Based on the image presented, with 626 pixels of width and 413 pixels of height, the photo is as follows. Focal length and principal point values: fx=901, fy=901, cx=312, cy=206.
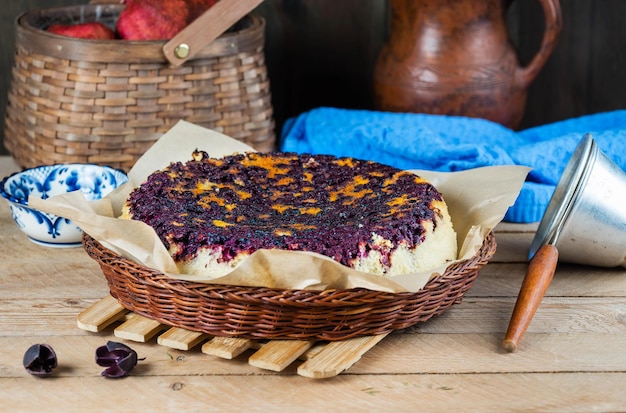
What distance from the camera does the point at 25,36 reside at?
1649mm

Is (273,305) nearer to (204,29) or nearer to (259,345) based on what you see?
(259,345)

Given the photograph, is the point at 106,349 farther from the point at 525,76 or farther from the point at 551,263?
the point at 525,76

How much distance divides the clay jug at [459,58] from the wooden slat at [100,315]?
93cm

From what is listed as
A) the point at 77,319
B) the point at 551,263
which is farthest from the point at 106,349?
the point at 551,263

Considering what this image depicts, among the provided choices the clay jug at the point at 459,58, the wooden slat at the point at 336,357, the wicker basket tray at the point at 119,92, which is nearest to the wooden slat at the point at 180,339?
the wooden slat at the point at 336,357

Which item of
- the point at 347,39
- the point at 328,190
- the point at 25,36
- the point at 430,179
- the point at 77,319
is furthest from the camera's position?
the point at 347,39

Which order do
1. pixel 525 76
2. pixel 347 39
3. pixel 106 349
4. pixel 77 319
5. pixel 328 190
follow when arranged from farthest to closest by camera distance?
pixel 347 39 < pixel 525 76 < pixel 328 190 < pixel 77 319 < pixel 106 349

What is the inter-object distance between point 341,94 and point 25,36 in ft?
2.59

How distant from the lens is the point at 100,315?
116cm

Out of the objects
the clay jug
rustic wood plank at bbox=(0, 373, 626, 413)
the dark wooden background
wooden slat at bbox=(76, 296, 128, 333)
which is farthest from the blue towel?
wooden slat at bbox=(76, 296, 128, 333)

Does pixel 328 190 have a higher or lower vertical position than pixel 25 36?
lower

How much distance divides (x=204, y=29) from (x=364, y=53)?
0.64 m

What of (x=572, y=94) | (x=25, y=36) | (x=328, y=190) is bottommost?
(x=572, y=94)

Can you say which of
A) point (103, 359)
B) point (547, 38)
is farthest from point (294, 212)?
point (547, 38)
